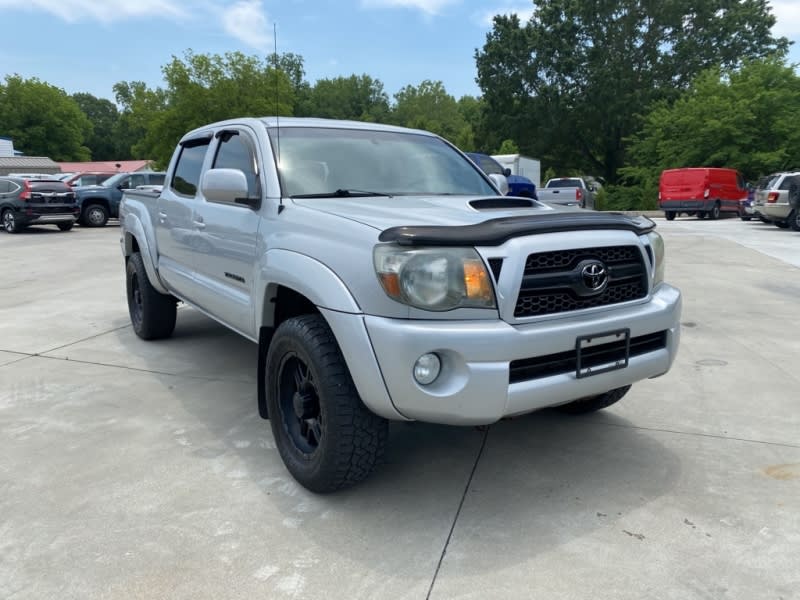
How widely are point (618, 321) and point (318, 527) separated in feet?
5.10

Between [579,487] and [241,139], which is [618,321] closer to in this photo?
[579,487]

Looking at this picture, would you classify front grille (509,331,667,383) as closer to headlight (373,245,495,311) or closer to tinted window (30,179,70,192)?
headlight (373,245,495,311)

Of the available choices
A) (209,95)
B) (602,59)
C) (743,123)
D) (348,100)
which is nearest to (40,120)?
(348,100)

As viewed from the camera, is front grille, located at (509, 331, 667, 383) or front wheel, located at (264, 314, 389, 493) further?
front wheel, located at (264, 314, 389, 493)

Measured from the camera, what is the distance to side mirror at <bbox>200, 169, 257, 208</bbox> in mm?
3254

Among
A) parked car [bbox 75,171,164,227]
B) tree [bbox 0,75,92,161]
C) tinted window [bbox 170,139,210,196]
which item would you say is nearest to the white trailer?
parked car [bbox 75,171,164,227]

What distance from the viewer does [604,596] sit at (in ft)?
7.28

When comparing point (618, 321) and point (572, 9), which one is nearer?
point (618, 321)

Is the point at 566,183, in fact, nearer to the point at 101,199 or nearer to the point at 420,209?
the point at 101,199

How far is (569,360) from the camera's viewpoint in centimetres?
268

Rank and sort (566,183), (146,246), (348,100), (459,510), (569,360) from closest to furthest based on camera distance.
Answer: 1. (569,360)
2. (459,510)
3. (146,246)
4. (566,183)
5. (348,100)

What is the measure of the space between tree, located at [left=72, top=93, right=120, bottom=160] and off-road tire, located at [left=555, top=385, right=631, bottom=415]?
104827 mm

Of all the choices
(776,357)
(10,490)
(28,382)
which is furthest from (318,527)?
(776,357)

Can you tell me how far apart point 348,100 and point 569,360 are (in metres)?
91.8
